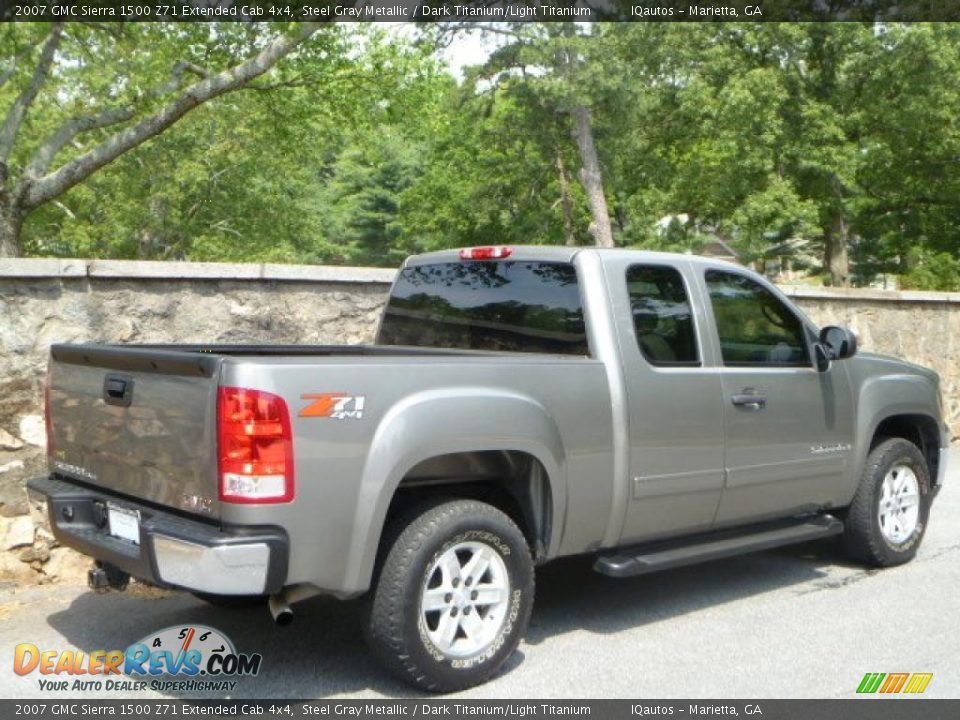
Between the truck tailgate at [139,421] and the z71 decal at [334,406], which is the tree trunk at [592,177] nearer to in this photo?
the truck tailgate at [139,421]

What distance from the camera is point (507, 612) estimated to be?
4.59 m

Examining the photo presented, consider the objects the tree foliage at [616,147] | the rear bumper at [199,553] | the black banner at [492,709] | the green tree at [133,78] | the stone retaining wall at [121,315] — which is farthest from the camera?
the tree foliage at [616,147]

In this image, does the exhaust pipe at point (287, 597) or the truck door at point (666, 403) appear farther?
the truck door at point (666, 403)

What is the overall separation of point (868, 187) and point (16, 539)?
97.8ft

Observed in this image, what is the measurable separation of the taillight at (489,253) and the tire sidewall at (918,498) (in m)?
2.79

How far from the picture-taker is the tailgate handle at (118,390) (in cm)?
433

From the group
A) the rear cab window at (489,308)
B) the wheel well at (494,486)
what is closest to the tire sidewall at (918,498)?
the rear cab window at (489,308)

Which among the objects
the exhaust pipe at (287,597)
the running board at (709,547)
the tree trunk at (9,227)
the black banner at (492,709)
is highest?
the tree trunk at (9,227)

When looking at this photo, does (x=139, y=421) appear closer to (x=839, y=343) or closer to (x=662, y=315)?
(x=662, y=315)

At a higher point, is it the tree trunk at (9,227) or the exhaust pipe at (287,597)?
the tree trunk at (9,227)

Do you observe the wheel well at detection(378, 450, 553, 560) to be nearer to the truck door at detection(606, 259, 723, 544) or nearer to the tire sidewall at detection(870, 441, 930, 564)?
the truck door at detection(606, 259, 723, 544)

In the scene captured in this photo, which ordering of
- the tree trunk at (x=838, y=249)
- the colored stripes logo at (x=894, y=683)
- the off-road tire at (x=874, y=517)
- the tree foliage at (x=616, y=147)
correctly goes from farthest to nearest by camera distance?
1. the tree trunk at (x=838, y=249)
2. the tree foliage at (x=616, y=147)
3. the off-road tire at (x=874, y=517)
4. the colored stripes logo at (x=894, y=683)

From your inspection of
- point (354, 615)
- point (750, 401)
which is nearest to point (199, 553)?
point (354, 615)

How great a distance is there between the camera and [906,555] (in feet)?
22.2
